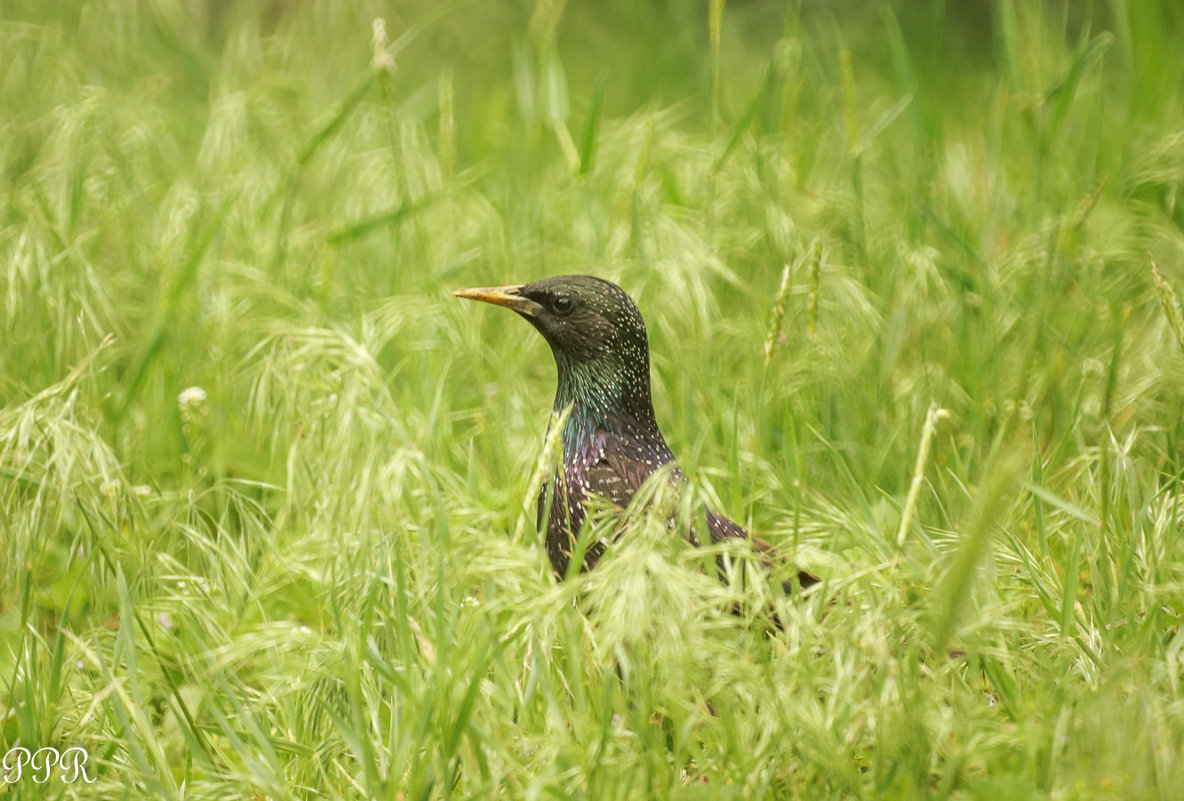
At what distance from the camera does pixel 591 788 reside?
1.96 metres

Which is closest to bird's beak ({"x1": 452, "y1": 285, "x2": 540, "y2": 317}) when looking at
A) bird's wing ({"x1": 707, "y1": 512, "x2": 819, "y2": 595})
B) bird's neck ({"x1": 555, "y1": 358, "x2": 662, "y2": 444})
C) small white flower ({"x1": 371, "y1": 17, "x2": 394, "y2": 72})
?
bird's neck ({"x1": 555, "y1": 358, "x2": 662, "y2": 444})

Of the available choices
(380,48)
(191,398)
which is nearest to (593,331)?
(380,48)

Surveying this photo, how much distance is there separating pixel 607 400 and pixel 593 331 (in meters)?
0.18

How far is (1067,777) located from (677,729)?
1.97 ft

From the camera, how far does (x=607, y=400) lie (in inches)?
125

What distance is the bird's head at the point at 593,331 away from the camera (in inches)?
124

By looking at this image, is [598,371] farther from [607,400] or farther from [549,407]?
[549,407]

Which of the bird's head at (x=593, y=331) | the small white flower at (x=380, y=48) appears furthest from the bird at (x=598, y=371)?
the small white flower at (x=380, y=48)

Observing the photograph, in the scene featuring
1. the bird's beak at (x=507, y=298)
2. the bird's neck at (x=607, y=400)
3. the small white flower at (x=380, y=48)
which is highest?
the small white flower at (x=380, y=48)

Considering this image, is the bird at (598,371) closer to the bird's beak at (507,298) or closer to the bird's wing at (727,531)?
the bird's beak at (507,298)

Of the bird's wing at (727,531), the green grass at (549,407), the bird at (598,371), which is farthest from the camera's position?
the bird at (598,371)

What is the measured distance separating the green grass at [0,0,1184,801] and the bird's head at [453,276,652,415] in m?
0.26

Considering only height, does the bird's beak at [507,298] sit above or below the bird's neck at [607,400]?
above

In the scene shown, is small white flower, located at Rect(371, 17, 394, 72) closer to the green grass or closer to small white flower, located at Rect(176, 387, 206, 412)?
the green grass
